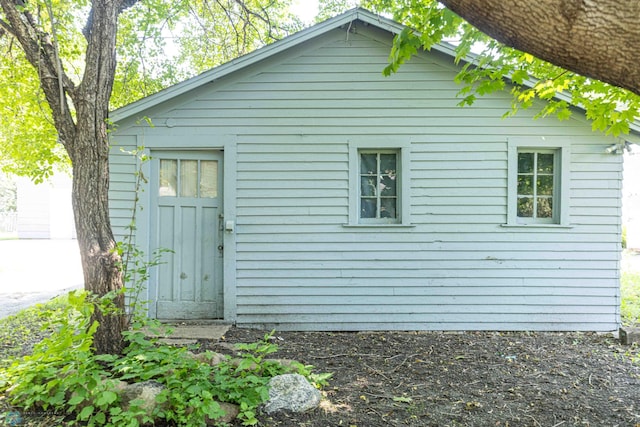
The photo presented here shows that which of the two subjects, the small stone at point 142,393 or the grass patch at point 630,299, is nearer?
the small stone at point 142,393

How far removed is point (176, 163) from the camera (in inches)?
222

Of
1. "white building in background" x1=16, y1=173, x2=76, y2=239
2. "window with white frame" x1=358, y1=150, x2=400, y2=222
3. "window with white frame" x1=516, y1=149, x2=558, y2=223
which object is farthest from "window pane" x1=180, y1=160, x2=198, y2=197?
"white building in background" x1=16, y1=173, x2=76, y2=239

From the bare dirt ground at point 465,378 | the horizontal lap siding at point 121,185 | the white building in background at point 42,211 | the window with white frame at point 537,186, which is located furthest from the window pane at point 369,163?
the white building in background at point 42,211

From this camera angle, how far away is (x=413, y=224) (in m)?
5.52

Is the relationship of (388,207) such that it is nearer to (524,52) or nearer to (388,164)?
(388,164)

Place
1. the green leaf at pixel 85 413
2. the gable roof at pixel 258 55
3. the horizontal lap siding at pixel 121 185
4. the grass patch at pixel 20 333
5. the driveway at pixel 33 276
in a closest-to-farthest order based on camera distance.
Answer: the green leaf at pixel 85 413, the grass patch at pixel 20 333, the gable roof at pixel 258 55, the horizontal lap siding at pixel 121 185, the driveway at pixel 33 276

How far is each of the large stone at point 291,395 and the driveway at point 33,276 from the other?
5520 millimetres

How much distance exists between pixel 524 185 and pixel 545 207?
1.44 ft

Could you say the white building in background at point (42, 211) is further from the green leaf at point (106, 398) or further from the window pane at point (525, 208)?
the window pane at point (525, 208)

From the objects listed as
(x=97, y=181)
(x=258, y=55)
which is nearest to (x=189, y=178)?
(x=258, y=55)

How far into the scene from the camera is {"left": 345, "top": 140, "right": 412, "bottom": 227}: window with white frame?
5.52 m

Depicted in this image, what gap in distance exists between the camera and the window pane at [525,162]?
5.64 m

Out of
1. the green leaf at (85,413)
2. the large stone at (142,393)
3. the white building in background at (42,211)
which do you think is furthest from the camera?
the white building in background at (42,211)

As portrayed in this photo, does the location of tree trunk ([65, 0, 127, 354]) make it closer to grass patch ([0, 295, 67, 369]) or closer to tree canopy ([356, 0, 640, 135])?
grass patch ([0, 295, 67, 369])
